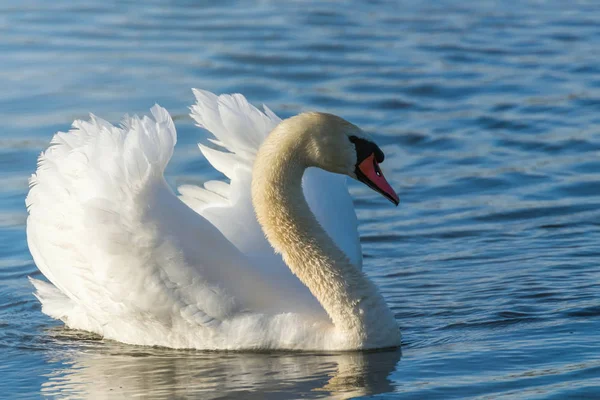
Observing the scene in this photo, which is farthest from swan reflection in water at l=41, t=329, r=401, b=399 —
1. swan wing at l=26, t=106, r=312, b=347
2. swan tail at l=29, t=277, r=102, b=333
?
swan tail at l=29, t=277, r=102, b=333

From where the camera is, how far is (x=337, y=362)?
7.11 metres

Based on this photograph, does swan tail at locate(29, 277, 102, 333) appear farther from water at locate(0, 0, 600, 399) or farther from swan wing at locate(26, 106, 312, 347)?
swan wing at locate(26, 106, 312, 347)

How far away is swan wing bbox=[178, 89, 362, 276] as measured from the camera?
8.04m

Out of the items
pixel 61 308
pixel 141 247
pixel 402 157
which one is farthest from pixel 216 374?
pixel 402 157

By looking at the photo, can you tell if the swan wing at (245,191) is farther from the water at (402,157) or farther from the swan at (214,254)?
the water at (402,157)

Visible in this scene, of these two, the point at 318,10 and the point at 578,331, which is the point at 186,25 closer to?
the point at 318,10

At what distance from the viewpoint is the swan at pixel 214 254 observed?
7215mm

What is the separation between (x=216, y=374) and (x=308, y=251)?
918 millimetres

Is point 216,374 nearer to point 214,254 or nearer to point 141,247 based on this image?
point 214,254

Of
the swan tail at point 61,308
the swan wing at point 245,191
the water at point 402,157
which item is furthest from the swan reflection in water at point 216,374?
the swan wing at point 245,191

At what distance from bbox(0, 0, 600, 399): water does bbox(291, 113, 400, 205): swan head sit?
0.99 m

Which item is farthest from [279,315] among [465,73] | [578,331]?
[465,73]

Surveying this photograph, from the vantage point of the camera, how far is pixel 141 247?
24.1ft

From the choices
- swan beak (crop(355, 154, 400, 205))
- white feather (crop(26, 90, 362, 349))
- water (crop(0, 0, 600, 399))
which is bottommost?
water (crop(0, 0, 600, 399))
